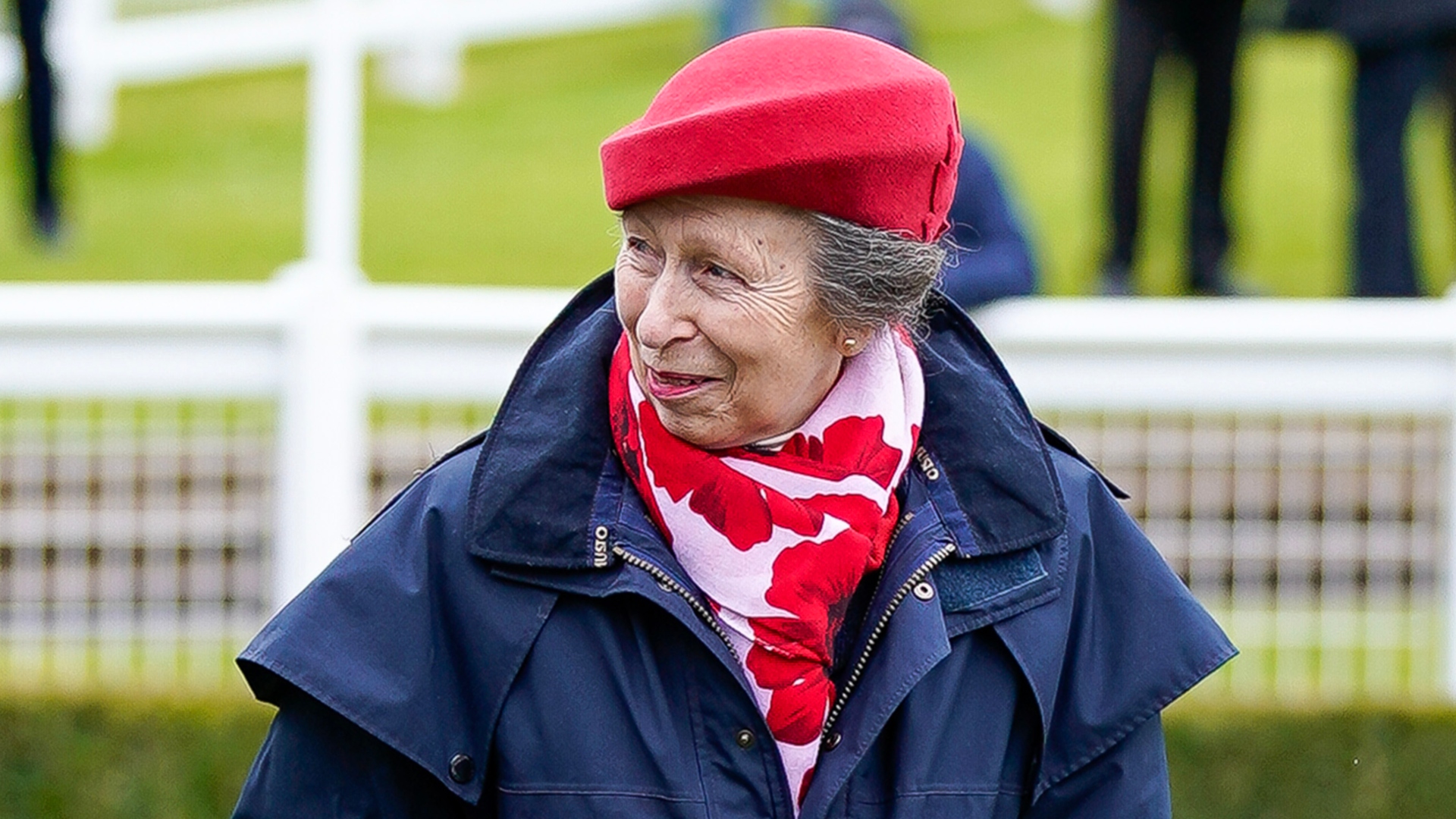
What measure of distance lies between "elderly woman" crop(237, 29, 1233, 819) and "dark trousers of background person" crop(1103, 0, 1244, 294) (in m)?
4.24

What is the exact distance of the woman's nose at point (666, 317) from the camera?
93.4 inches

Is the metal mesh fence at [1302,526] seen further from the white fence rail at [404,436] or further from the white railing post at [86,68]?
the white railing post at [86,68]

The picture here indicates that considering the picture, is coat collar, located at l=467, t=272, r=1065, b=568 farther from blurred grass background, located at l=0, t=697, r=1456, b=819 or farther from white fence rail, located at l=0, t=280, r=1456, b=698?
white fence rail, located at l=0, t=280, r=1456, b=698

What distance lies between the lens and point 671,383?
2.40 meters

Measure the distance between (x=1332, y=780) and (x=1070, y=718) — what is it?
9.29ft

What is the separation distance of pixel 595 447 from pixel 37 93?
5.63 m

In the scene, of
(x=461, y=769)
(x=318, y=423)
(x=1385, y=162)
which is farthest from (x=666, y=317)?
(x=1385, y=162)

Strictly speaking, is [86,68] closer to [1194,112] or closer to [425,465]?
[1194,112]

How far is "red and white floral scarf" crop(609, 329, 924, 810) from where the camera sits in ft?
7.90

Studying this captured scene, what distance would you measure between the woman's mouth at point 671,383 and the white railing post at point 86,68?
8.63 m

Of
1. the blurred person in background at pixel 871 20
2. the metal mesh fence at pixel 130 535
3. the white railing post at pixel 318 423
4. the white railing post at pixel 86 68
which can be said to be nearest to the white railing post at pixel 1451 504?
the blurred person in background at pixel 871 20

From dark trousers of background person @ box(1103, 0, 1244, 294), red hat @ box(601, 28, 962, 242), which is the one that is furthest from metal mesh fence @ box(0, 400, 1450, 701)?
red hat @ box(601, 28, 962, 242)

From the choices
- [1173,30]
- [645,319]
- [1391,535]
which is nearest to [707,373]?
[645,319]

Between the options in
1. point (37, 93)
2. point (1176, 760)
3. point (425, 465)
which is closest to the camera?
point (1176, 760)
